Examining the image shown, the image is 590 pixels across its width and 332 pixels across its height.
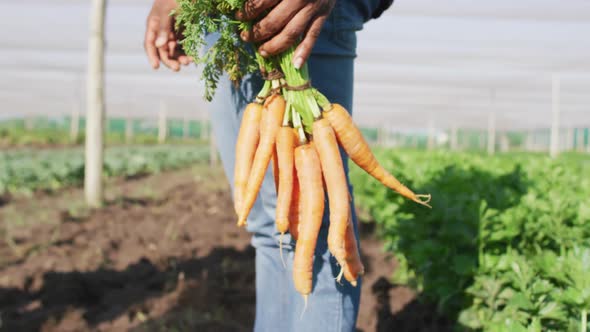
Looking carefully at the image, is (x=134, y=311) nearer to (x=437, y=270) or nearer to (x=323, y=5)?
(x=437, y=270)

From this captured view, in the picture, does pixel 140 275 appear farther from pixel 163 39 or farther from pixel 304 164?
pixel 304 164

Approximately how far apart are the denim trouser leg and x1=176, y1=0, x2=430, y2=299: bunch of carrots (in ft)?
0.30

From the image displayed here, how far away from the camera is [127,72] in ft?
78.6

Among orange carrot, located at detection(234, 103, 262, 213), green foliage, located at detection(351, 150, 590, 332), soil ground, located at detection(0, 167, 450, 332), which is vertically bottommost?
soil ground, located at detection(0, 167, 450, 332)

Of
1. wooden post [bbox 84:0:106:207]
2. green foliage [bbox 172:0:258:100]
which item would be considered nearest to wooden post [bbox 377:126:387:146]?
wooden post [bbox 84:0:106:207]

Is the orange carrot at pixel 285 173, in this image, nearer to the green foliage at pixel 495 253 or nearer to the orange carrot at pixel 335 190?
the orange carrot at pixel 335 190

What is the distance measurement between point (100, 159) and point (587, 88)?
23827 millimetres

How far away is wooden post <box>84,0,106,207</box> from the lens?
18.2ft

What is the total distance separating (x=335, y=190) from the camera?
1.49 meters

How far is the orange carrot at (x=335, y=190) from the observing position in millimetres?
1431

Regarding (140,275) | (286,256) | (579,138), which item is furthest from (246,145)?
(579,138)

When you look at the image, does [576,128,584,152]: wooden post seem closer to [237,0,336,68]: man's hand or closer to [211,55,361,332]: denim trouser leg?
[211,55,361,332]: denim trouser leg

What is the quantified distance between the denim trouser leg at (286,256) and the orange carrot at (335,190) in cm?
17

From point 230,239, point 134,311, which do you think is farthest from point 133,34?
point 134,311
